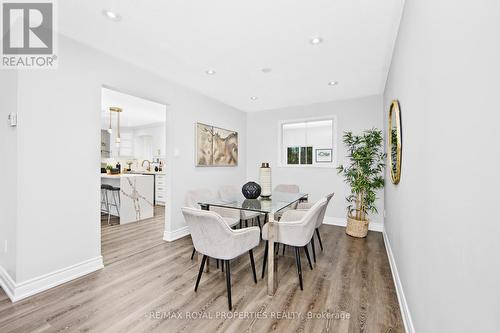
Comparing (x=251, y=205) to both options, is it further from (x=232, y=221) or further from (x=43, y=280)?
(x=43, y=280)

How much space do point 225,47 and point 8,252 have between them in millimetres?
2952

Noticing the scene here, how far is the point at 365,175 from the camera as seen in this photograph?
145 inches

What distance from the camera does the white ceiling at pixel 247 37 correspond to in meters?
1.81

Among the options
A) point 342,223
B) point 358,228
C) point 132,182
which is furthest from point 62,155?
point 342,223

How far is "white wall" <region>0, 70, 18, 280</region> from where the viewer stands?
1.96 m

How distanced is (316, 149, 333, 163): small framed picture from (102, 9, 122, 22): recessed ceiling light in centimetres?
387

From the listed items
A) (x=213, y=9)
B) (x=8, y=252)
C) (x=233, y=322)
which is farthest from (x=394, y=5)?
(x=8, y=252)

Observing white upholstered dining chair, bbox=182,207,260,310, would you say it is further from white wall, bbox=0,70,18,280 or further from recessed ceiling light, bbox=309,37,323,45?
recessed ceiling light, bbox=309,37,323,45

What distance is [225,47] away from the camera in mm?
2420

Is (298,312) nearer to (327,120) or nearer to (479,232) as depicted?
(479,232)

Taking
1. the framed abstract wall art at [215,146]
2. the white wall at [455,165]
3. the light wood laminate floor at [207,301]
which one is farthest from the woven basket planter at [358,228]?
the framed abstract wall art at [215,146]

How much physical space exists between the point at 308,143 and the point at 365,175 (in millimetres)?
1409

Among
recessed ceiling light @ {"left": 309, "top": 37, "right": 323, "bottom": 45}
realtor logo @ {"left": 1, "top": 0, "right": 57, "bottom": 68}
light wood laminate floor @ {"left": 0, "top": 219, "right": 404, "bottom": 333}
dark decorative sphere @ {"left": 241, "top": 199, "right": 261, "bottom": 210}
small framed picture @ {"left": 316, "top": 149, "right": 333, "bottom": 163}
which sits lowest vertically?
light wood laminate floor @ {"left": 0, "top": 219, "right": 404, "bottom": 333}

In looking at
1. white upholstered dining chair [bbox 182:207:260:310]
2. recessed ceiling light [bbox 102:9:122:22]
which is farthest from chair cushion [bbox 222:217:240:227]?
recessed ceiling light [bbox 102:9:122:22]
